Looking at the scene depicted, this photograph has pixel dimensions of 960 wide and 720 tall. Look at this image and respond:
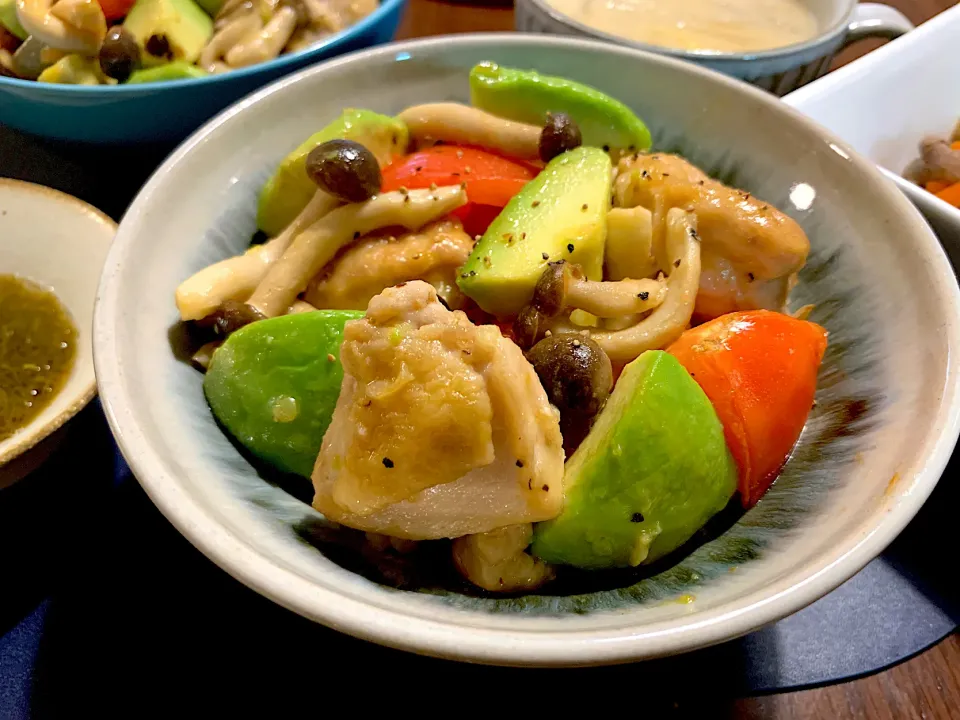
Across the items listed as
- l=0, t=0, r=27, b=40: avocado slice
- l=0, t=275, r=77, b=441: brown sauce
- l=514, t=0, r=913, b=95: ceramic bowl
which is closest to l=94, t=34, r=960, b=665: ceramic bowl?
l=514, t=0, r=913, b=95: ceramic bowl

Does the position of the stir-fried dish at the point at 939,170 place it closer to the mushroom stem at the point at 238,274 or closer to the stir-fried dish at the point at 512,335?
the stir-fried dish at the point at 512,335

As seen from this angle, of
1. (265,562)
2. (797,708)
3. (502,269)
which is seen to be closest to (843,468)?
(797,708)

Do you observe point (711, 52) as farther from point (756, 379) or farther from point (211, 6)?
point (211, 6)

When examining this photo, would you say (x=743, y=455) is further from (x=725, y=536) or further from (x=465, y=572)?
(x=465, y=572)

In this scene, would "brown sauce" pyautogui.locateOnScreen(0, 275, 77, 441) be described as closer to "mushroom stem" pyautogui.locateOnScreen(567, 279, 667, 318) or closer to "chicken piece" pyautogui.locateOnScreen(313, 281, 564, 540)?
"chicken piece" pyautogui.locateOnScreen(313, 281, 564, 540)

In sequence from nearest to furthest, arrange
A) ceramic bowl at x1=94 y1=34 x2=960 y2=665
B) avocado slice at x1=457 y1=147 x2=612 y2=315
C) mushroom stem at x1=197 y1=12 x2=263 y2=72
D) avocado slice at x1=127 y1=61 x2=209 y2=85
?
ceramic bowl at x1=94 y1=34 x2=960 y2=665, avocado slice at x1=457 y1=147 x2=612 y2=315, avocado slice at x1=127 y1=61 x2=209 y2=85, mushroom stem at x1=197 y1=12 x2=263 y2=72

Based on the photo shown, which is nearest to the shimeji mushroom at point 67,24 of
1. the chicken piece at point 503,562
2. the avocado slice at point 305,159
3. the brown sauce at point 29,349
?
the brown sauce at point 29,349

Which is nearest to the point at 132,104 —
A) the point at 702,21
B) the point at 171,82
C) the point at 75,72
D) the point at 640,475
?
the point at 171,82
